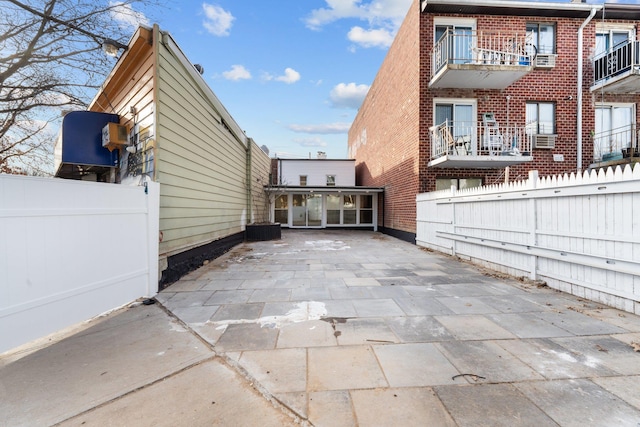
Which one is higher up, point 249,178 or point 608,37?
point 608,37

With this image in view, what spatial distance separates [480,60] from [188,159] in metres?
8.71

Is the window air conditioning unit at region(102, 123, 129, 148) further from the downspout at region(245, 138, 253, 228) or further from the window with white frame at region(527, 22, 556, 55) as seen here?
the window with white frame at region(527, 22, 556, 55)

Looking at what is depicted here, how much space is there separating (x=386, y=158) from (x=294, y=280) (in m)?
9.65

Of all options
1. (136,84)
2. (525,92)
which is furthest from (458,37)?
(136,84)

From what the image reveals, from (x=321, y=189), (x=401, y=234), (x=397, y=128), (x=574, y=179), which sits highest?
(x=397, y=128)

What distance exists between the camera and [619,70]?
8688 millimetres

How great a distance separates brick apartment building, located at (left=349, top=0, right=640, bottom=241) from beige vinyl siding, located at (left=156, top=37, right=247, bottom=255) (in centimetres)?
641

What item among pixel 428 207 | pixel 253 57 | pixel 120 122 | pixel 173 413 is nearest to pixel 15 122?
pixel 120 122

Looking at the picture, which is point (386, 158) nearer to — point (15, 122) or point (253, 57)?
point (253, 57)

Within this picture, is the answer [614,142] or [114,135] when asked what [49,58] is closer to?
[114,135]

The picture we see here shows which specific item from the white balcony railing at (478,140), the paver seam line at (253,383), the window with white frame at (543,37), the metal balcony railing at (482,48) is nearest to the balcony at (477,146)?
→ the white balcony railing at (478,140)

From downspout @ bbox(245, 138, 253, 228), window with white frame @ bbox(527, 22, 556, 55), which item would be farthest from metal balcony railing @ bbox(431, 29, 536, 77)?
downspout @ bbox(245, 138, 253, 228)

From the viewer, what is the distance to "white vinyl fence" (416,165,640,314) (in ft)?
11.0

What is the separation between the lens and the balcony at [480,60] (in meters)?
8.04
